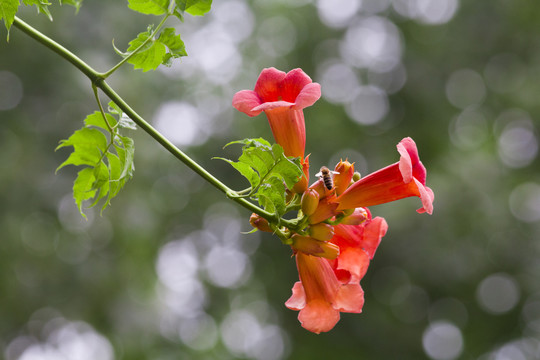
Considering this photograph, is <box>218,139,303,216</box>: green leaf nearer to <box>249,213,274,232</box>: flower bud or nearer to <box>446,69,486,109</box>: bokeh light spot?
<box>249,213,274,232</box>: flower bud

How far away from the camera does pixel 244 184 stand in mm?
11320

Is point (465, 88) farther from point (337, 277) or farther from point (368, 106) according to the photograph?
point (337, 277)

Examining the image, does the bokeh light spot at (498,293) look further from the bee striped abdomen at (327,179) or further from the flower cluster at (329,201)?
the bee striped abdomen at (327,179)

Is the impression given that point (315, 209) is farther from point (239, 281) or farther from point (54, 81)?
point (239, 281)

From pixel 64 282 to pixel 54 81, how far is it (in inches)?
123

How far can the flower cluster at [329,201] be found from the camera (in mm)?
1325

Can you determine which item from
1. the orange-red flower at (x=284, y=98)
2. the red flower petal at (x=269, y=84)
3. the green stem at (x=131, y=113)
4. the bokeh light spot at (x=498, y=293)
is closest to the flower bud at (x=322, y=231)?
the green stem at (x=131, y=113)

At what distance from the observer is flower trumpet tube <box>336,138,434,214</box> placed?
50.5 inches

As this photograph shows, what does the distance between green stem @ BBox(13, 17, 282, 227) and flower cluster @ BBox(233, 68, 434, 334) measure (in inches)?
7.8

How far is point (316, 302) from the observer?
146 cm

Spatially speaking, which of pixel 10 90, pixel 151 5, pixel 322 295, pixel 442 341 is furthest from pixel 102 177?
pixel 442 341

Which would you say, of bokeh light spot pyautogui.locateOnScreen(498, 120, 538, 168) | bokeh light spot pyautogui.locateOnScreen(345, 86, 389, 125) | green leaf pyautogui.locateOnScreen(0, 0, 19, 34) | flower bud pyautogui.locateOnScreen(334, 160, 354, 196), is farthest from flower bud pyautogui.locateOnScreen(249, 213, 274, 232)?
bokeh light spot pyautogui.locateOnScreen(345, 86, 389, 125)

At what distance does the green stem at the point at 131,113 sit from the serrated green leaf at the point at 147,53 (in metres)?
0.14

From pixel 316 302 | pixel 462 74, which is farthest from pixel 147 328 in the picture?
pixel 462 74
